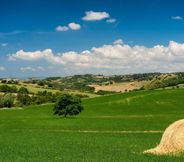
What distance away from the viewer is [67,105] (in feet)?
305

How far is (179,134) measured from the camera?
24094 millimetres

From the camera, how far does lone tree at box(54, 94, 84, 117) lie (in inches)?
3612

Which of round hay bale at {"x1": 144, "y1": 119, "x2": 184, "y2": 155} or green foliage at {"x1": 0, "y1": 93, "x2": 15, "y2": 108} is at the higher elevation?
round hay bale at {"x1": 144, "y1": 119, "x2": 184, "y2": 155}

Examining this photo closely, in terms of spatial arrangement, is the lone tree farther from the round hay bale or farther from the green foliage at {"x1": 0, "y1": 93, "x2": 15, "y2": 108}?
the green foliage at {"x1": 0, "y1": 93, "x2": 15, "y2": 108}

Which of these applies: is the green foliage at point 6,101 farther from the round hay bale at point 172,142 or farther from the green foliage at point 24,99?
the round hay bale at point 172,142

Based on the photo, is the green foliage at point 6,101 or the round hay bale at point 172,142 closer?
the round hay bale at point 172,142

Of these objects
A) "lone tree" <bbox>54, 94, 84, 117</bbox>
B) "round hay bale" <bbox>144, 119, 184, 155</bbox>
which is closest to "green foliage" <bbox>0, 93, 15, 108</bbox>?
"lone tree" <bbox>54, 94, 84, 117</bbox>

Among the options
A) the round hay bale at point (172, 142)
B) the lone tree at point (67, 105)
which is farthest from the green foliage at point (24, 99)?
the round hay bale at point (172, 142)

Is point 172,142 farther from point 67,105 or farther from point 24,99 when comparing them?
point 24,99

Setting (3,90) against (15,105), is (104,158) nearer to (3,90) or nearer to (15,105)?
(15,105)

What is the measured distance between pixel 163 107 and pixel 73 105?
1947 inches

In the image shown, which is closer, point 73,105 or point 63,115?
point 73,105

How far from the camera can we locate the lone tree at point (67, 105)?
9175 cm

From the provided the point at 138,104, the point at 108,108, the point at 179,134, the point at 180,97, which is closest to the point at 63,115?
the point at 108,108
